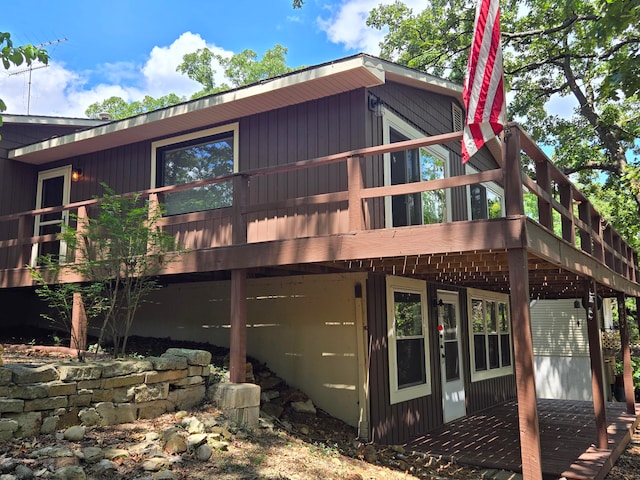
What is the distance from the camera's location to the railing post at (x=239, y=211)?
247 inches

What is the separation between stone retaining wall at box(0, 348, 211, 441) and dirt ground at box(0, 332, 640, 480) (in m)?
0.13

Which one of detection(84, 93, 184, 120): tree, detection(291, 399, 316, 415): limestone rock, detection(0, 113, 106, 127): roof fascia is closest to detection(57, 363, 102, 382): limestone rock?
detection(291, 399, 316, 415): limestone rock

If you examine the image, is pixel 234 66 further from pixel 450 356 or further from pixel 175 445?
pixel 175 445

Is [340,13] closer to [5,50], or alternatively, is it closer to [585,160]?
[585,160]

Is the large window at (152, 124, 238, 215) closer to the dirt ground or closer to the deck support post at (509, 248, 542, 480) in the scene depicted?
the dirt ground

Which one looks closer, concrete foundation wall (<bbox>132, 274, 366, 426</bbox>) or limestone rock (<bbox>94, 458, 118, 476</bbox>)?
limestone rock (<bbox>94, 458, 118, 476</bbox>)

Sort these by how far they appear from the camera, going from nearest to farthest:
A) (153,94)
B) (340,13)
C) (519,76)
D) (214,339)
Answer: (214,339), (519,76), (340,13), (153,94)

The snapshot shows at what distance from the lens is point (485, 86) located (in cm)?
463

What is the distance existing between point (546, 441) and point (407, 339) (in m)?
2.37

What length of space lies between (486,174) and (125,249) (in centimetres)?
405

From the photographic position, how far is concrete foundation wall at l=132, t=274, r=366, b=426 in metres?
7.21

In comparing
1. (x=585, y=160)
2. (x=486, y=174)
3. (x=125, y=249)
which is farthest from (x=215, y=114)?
(x=585, y=160)

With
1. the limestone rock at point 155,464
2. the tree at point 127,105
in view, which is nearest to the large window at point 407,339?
the limestone rock at point 155,464

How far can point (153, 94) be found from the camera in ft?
112
